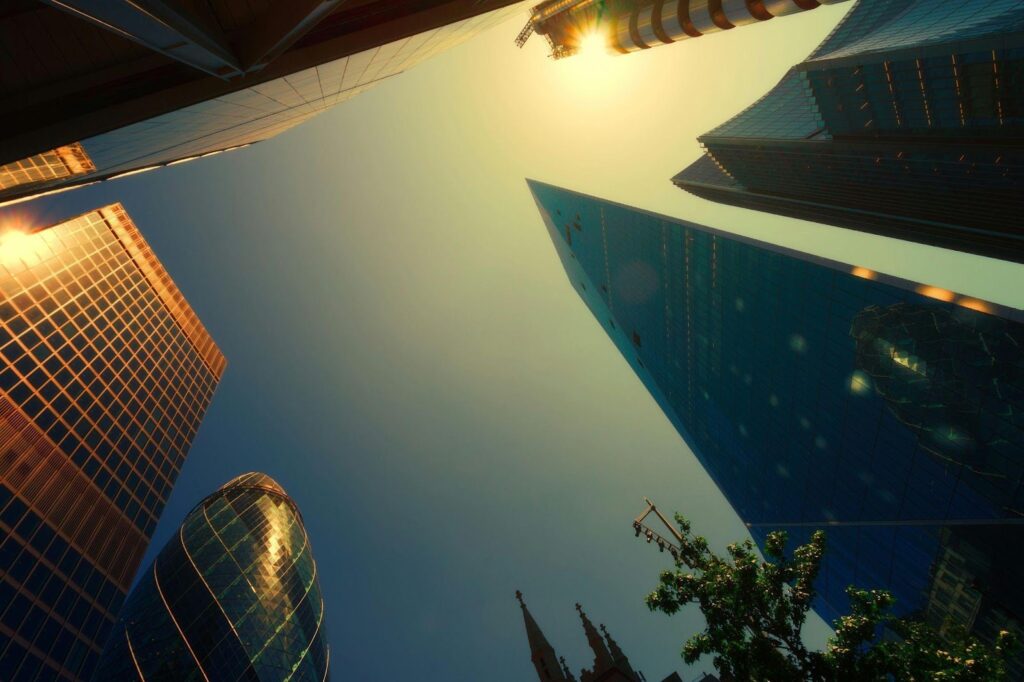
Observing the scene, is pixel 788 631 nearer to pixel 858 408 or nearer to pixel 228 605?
pixel 858 408

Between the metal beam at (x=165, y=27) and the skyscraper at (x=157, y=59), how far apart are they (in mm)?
15

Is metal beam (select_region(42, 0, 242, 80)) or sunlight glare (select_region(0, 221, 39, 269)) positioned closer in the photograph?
metal beam (select_region(42, 0, 242, 80))

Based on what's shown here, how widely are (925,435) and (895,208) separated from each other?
219 ft

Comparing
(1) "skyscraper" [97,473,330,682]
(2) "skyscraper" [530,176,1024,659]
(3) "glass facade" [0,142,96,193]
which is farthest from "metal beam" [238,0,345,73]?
(1) "skyscraper" [97,473,330,682]

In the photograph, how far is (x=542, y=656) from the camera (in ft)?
218

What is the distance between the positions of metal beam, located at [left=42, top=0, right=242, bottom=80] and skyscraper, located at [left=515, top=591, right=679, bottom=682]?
69218 millimetres

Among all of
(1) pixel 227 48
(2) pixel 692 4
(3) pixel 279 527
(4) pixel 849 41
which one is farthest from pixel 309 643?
(4) pixel 849 41

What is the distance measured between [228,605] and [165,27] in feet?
239

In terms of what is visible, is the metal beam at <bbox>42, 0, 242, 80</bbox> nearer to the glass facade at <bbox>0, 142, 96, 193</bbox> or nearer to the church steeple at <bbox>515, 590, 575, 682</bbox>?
the glass facade at <bbox>0, 142, 96, 193</bbox>

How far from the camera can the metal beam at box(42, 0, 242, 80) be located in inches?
188

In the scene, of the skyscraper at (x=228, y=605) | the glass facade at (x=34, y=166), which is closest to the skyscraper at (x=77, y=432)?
the skyscraper at (x=228, y=605)

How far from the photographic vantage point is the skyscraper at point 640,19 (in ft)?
147

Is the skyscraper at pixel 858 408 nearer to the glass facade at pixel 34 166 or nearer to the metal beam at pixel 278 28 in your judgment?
the metal beam at pixel 278 28

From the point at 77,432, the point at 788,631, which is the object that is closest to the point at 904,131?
the point at 788,631
